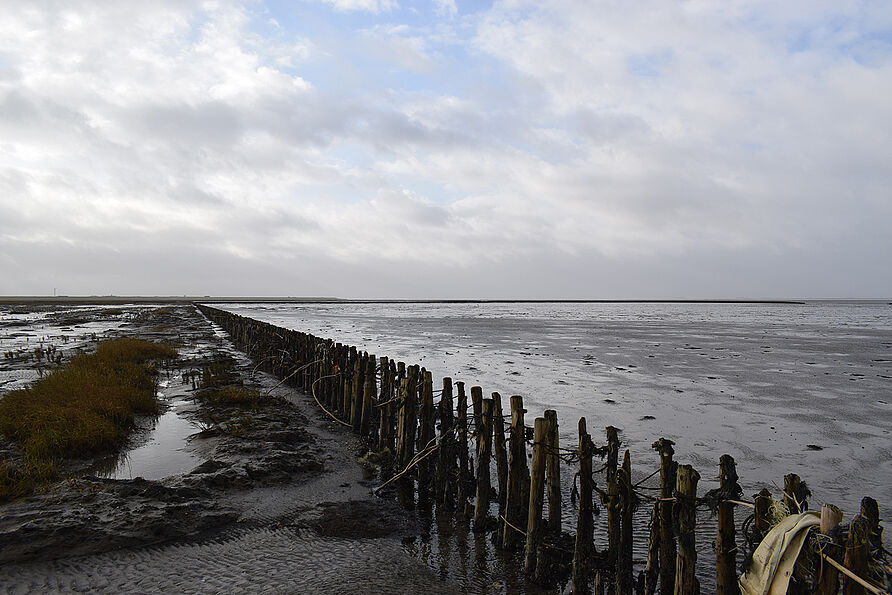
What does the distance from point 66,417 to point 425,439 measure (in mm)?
7209

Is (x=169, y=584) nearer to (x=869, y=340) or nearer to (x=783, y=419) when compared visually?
(x=783, y=419)

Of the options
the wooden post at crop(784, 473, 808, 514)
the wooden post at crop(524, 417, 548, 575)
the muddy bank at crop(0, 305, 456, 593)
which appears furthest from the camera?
the wooden post at crop(524, 417, 548, 575)

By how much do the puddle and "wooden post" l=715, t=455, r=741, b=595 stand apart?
25.4 feet

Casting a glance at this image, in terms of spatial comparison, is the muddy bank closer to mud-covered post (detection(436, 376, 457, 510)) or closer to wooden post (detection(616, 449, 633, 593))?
mud-covered post (detection(436, 376, 457, 510))

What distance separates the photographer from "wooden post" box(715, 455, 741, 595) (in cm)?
363

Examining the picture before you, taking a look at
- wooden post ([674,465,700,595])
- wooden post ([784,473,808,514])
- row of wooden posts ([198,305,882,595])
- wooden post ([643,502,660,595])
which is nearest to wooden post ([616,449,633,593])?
row of wooden posts ([198,305,882,595])

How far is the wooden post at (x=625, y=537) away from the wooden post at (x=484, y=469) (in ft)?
6.53

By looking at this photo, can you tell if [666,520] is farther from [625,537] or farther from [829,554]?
[829,554]

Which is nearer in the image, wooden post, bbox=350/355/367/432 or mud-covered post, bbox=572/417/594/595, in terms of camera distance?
mud-covered post, bbox=572/417/594/595

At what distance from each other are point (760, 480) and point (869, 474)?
2.03 meters

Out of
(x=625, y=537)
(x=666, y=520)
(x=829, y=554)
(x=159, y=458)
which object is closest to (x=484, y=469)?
(x=625, y=537)

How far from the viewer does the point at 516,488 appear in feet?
19.2

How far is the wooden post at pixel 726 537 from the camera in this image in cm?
363

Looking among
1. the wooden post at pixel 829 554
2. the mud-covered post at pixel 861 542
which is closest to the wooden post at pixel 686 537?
the wooden post at pixel 829 554
